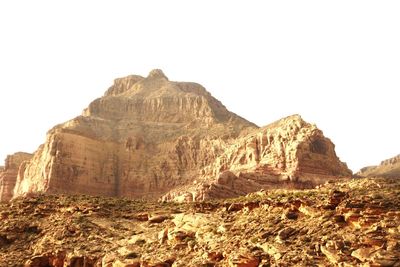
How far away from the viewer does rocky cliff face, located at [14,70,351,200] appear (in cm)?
8425

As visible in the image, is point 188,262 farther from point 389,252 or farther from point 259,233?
point 389,252

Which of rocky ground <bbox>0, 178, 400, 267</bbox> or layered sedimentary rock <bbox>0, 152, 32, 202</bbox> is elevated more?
layered sedimentary rock <bbox>0, 152, 32, 202</bbox>

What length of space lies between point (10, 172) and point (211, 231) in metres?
Result: 99.2

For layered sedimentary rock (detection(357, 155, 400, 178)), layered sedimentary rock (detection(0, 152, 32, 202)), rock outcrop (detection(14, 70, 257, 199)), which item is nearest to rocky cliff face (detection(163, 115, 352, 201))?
layered sedimentary rock (detection(357, 155, 400, 178))

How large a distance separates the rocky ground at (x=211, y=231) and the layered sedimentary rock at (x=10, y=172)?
245 ft

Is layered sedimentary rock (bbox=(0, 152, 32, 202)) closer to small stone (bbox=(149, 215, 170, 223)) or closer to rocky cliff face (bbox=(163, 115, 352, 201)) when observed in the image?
rocky cliff face (bbox=(163, 115, 352, 201))

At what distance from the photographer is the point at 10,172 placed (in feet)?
419

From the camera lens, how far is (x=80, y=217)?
4475 centimetres

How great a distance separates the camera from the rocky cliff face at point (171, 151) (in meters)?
84.2

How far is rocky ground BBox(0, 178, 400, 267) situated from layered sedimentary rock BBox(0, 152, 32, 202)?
2938 inches

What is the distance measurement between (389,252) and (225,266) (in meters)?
8.10

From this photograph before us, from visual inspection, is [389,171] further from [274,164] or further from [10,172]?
[10,172]

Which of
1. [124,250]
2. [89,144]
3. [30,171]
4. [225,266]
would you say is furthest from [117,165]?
[225,266]

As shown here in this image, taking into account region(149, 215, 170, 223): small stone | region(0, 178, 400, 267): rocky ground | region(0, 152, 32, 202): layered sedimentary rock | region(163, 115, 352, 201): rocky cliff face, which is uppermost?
region(0, 152, 32, 202): layered sedimentary rock
